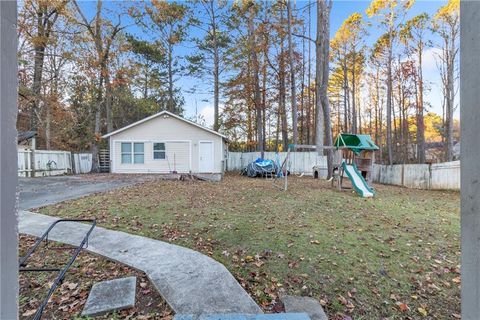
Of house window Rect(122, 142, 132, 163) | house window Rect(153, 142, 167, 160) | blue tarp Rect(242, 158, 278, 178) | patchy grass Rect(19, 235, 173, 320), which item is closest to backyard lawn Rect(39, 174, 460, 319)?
patchy grass Rect(19, 235, 173, 320)

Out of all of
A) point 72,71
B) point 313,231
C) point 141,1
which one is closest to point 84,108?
point 72,71

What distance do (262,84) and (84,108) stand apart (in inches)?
574

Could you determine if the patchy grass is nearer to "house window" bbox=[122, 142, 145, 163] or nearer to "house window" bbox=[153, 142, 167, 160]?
"house window" bbox=[153, 142, 167, 160]

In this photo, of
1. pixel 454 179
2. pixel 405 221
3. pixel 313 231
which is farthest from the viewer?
pixel 454 179

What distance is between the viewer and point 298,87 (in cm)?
2294

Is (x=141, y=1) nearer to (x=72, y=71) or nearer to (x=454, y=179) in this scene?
(x=72, y=71)

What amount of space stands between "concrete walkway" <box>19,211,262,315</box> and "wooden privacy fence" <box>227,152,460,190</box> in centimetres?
1137

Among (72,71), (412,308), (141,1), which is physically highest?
(141,1)

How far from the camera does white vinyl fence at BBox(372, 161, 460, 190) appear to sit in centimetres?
1075

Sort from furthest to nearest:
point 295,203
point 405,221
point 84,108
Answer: point 84,108 < point 295,203 < point 405,221

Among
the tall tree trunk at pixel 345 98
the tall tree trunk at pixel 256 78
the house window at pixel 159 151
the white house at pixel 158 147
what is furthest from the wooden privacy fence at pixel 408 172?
the tall tree trunk at pixel 345 98

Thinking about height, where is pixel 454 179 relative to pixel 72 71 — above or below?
below

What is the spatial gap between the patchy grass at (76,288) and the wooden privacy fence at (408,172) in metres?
12.1

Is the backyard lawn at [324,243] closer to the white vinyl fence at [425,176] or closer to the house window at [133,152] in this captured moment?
the white vinyl fence at [425,176]
